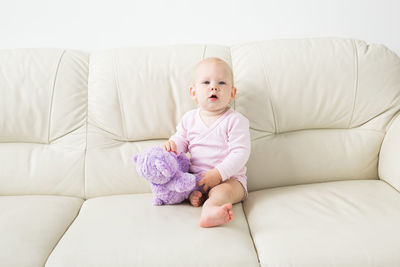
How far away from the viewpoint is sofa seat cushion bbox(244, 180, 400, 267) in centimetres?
103

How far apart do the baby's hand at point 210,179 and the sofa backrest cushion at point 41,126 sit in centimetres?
58

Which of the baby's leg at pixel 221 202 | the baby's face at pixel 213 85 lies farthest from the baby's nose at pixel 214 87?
the baby's leg at pixel 221 202

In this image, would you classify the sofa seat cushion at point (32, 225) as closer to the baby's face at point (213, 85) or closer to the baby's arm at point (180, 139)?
the baby's arm at point (180, 139)

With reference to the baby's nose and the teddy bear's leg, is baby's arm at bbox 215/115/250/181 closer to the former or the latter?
the baby's nose

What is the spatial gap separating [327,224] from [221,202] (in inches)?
14.9

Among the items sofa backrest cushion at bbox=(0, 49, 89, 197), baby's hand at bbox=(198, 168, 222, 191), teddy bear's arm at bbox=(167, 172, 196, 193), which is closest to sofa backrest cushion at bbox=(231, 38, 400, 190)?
baby's hand at bbox=(198, 168, 222, 191)

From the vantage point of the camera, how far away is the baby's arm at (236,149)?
1.38 m

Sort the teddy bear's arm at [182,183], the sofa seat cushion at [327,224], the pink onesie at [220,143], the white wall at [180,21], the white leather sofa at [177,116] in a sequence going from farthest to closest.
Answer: the white wall at [180,21] < the white leather sofa at [177,116] < the pink onesie at [220,143] < the teddy bear's arm at [182,183] < the sofa seat cushion at [327,224]

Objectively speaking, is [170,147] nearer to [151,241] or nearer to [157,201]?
[157,201]

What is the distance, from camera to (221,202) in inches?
51.4

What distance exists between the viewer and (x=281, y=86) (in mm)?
1585

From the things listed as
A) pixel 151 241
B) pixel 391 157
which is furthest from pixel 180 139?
pixel 391 157

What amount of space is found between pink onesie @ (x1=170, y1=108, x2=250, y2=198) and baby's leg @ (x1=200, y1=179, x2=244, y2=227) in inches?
1.4

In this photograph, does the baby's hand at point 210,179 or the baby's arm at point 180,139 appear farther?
the baby's arm at point 180,139
